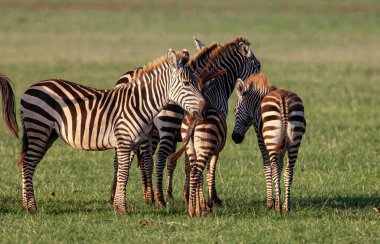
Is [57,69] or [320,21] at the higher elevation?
[320,21]

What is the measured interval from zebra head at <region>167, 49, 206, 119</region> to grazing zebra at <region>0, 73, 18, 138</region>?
2122 mm


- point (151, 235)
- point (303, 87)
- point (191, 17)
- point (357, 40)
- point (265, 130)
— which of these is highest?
point (191, 17)

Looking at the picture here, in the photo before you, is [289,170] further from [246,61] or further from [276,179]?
[246,61]

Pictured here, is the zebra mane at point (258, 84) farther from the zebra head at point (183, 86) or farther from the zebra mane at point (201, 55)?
the zebra head at point (183, 86)

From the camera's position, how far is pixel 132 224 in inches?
420

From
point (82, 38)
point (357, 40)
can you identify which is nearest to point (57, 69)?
point (82, 38)

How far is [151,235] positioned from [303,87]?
21179 millimetres

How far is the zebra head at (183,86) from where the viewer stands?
11086 millimetres

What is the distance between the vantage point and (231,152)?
1811 centimetres

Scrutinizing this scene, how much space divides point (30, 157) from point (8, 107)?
28.5 inches

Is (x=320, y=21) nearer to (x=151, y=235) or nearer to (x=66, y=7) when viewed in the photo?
(x=66, y=7)

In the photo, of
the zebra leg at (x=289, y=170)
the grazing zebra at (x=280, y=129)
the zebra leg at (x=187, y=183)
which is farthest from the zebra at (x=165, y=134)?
the zebra leg at (x=289, y=170)

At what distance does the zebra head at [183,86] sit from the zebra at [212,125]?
19 centimetres

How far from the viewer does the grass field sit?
1047 cm
